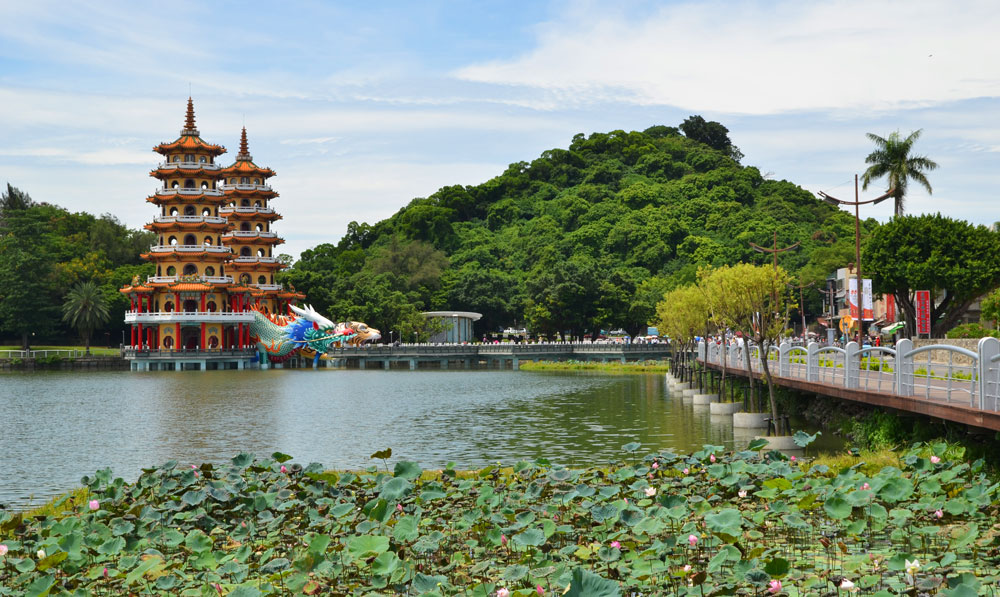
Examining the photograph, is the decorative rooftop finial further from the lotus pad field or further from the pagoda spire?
the lotus pad field

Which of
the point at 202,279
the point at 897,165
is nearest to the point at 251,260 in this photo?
the point at 202,279

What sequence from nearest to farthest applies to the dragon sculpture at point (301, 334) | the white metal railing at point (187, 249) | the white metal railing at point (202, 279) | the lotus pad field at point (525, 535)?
the lotus pad field at point (525, 535) < the dragon sculpture at point (301, 334) < the white metal railing at point (202, 279) < the white metal railing at point (187, 249)

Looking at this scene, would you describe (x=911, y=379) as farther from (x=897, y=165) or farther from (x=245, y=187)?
(x=245, y=187)

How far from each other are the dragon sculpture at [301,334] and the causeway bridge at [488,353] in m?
1.50

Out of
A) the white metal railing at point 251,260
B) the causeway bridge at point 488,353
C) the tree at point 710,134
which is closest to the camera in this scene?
the causeway bridge at point 488,353

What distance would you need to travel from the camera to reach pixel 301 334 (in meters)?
81.3

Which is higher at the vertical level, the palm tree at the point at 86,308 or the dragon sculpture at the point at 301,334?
the palm tree at the point at 86,308

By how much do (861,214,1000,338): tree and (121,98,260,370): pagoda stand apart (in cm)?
5216

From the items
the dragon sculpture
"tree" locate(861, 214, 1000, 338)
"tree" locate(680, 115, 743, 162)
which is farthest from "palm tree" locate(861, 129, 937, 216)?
"tree" locate(680, 115, 743, 162)

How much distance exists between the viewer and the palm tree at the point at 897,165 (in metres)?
58.8

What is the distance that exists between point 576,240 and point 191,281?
161 ft

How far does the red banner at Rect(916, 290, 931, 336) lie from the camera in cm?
A: 5077

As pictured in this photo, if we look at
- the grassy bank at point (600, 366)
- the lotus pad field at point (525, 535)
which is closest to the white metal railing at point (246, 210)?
the grassy bank at point (600, 366)

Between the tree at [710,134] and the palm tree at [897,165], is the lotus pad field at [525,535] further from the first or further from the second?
the tree at [710,134]
